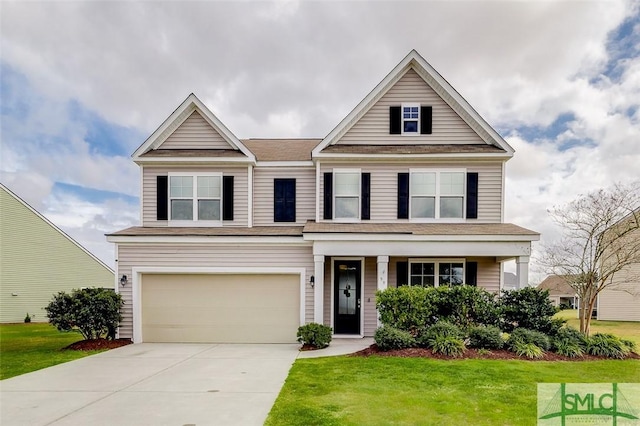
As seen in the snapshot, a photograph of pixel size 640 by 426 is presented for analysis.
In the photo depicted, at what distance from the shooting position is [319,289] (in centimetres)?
1135

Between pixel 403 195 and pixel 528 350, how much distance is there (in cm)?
578

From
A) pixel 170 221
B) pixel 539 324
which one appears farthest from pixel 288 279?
pixel 539 324

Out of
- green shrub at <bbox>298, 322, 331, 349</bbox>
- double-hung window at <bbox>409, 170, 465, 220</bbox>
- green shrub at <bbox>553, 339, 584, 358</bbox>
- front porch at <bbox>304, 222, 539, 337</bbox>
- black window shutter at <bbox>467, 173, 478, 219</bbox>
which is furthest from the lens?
double-hung window at <bbox>409, 170, 465, 220</bbox>

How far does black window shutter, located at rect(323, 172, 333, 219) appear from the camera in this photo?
506 inches

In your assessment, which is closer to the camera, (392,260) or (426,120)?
(392,260)

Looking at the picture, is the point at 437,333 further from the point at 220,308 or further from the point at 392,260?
the point at 220,308

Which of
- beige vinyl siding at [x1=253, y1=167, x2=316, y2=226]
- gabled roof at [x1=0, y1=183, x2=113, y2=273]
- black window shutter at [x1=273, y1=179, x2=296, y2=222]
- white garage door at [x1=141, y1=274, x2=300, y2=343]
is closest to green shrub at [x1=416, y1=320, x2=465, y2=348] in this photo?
white garage door at [x1=141, y1=274, x2=300, y2=343]

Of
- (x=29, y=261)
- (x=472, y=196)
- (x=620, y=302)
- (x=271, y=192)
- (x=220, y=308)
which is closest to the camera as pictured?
(x=220, y=308)

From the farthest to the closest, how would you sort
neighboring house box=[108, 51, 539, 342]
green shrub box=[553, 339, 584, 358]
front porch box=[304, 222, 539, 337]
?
1. neighboring house box=[108, 51, 539, 342]
2. front porch box=[304, 222, 539, 337]
3. green shrub box=[553, 339, 584, 358]

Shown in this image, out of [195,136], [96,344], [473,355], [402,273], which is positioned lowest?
[96,344]

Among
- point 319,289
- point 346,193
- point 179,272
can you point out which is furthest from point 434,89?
point 179,272

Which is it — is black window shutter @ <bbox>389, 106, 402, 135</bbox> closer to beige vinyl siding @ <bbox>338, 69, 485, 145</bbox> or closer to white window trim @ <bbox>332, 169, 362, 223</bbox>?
beige vinyl siding @ <bbox>338, 69, 485, 145</bbox>

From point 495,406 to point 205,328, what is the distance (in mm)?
8829

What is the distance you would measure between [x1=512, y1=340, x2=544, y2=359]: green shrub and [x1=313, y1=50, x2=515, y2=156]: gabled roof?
6.36 m
